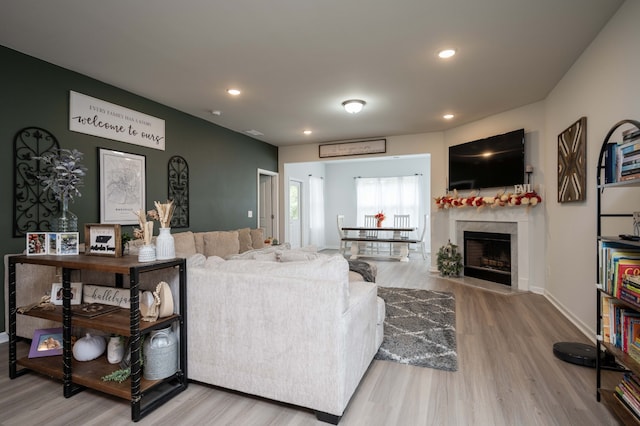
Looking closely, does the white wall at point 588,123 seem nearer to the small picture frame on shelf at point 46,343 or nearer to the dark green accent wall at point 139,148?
the small picture frame on shelf at point 46,343

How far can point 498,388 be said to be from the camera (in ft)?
7.04

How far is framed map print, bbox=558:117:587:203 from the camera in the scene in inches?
122

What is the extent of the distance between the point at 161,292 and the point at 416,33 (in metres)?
2.76

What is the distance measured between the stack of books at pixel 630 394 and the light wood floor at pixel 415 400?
0.16 m

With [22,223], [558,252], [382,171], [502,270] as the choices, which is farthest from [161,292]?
[382,171]

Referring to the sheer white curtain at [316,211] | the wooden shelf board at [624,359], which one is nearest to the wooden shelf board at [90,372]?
the wooden shelf board at [624,359]

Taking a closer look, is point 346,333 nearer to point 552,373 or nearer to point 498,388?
point 498,388

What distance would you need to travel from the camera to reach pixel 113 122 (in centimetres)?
380

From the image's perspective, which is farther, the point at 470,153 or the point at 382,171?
the point at 382,171

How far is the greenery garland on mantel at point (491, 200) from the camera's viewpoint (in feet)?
14.9

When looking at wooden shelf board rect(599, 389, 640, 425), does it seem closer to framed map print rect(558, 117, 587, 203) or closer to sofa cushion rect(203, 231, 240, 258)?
framed map print rect(558, 117, 587, 203)

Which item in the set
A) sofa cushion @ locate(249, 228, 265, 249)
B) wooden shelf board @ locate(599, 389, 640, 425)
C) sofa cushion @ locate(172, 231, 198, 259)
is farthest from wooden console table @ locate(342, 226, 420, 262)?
wooden shelf board @ locate(599, 389, 640, 425)

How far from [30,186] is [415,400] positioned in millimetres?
3805

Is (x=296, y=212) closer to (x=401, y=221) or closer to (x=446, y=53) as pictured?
(x=401, y=221)
